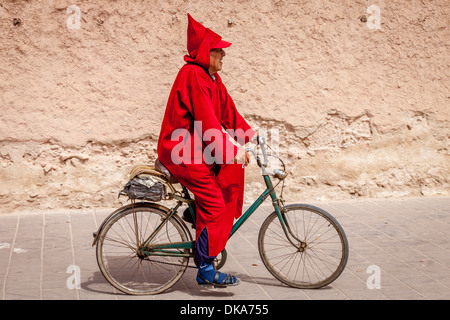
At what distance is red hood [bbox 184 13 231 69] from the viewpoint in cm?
407

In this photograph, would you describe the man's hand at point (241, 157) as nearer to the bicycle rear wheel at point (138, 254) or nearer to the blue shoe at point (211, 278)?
the bicycle rear wheel at point (138, 254)

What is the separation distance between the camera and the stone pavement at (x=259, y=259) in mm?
4285

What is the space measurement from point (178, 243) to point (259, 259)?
1025mm

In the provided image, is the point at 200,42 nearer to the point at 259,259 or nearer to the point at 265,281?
the point at 265,281

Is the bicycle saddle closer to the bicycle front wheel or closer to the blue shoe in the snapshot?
the blue shoe

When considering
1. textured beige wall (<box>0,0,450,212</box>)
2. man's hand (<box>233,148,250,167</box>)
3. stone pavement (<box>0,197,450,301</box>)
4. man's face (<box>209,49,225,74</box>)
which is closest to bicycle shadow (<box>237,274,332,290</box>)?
stone pavement (<box>0,197,450,301</box>)

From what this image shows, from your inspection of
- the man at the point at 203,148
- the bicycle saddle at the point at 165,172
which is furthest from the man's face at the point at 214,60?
the bicycle saddle at the point at 165,172

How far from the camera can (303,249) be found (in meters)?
4.43

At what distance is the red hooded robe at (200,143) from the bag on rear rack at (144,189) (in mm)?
146

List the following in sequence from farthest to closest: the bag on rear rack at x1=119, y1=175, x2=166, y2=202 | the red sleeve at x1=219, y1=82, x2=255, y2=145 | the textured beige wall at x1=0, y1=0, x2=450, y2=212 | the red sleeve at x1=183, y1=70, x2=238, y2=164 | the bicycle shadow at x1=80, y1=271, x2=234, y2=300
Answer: the textured beige wall at x1=0, y1=0, x2=450, y2=212 → the red sleeve at x1=219, y1=82, x2=255, y2=145 → the bicycle shadow at x1=80, y1=271, x2=234, y2=300 → the bag on rear rack at x1=119, y1=175, x2=166, y2=202 → the red sleeve at x1=183, y1=70, x2=238, y2=164

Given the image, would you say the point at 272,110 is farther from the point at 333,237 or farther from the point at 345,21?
the point at 333,237

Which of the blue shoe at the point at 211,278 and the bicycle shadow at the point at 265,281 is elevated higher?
the blue shoe at the point at 211,278

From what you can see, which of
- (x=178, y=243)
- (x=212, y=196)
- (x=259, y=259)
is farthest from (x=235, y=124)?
(x=259, y=259)

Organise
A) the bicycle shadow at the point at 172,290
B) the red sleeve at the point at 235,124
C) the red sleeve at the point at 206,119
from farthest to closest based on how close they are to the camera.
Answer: the red sleeve at the point at 235,124 < the bicycle shadow at the point at 172,290 < the red sleeve at the point at 206,119
